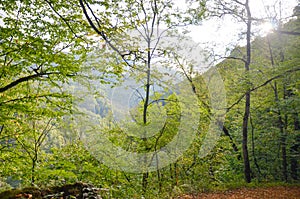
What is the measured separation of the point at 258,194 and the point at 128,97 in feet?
17.9

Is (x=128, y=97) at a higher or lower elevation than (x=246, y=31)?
lower

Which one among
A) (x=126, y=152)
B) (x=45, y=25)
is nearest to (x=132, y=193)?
(x=126, y=152)

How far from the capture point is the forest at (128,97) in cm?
506

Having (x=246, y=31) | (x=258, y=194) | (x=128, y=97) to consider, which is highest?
(x=246, y=31)

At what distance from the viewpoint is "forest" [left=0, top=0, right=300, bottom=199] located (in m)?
5.06

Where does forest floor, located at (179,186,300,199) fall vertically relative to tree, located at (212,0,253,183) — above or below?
below

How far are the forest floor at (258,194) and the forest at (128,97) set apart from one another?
0.26 metres

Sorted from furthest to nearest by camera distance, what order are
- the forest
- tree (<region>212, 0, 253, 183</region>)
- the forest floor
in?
tree (<region>212, 0, 253, 183</region>)
the forest floor
the forest

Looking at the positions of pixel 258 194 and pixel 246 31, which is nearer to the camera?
pixel 258 194

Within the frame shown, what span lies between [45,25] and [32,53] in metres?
0.68

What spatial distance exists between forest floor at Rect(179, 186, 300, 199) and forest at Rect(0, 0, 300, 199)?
0.26 metres

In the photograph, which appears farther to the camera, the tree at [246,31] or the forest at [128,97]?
the tree at [246,31]

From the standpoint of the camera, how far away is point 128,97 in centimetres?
925

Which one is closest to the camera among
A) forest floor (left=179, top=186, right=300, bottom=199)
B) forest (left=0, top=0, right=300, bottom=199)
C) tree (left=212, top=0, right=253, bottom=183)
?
forest (left=0, top=0, right=300, bottom=199)
